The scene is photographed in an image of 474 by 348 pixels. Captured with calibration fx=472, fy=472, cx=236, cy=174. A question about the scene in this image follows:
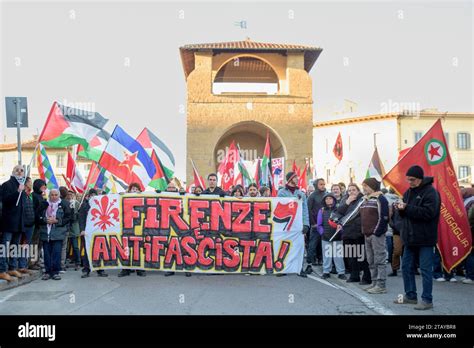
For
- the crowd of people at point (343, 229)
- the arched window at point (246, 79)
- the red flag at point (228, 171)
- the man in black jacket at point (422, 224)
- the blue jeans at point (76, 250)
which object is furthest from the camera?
the arched window at point (246, 79)

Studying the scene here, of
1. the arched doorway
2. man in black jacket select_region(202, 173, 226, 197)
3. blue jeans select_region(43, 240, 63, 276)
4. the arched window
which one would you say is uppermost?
the arched window

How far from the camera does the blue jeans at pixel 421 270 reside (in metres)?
6.71

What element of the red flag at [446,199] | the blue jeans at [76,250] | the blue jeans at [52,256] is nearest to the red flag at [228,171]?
the blue jeans at [76,250]

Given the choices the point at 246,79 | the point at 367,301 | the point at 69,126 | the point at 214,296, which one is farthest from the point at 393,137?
the point at 214,296

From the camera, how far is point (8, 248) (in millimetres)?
8812

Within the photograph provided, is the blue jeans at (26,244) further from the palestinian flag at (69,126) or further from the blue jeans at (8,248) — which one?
the palestinian flag at (69,126)

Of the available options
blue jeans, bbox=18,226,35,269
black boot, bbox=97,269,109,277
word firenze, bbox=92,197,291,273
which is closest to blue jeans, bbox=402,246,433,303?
word firenze, bbox=92,197,291,273

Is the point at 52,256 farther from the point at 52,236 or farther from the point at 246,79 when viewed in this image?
the point at 246,79

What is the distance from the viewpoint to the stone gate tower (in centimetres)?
3294

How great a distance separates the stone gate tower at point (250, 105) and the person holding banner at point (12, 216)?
22.9 m

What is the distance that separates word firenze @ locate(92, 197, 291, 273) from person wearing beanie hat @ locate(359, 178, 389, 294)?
193cm

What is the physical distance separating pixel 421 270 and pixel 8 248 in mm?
7219

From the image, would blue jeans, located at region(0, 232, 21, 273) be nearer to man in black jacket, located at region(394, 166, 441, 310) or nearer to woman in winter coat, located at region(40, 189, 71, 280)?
woman in winter coat, located at region(40, 189, 71, 280)
